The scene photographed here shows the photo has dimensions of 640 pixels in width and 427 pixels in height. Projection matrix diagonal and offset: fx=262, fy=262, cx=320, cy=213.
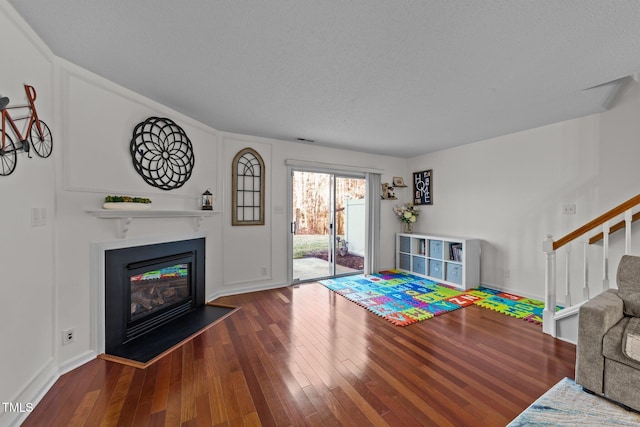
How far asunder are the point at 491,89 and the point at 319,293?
3.20 m

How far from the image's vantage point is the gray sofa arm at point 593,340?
169 cm

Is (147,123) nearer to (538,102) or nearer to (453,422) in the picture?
(453,422)

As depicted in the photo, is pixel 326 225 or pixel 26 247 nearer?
pixel 26 247

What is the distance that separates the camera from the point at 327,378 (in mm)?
1933

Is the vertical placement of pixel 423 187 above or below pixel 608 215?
above

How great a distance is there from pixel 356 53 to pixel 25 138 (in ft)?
7.30

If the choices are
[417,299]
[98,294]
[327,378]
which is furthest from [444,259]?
[98,294]

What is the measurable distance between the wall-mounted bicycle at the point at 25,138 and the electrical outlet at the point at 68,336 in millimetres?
1276

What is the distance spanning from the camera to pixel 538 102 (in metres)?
2.69

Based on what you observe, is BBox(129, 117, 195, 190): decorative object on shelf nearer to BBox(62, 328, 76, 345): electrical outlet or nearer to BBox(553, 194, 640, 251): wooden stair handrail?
BBox(62, 328, 76, 345): electrical outlet

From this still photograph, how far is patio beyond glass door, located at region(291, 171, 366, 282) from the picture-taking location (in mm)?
4605

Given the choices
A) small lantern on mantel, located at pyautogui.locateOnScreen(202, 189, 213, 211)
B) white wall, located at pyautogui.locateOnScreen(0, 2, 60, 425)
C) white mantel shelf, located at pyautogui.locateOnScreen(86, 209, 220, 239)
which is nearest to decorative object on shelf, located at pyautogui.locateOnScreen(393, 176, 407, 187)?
small lantern on mantel, located at pyautogui.locateOnScreen(202, 189, 213, 211)

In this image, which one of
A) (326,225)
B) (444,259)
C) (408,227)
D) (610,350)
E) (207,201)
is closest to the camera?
(610,350)

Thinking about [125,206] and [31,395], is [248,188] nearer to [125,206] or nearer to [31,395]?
[125,206]
